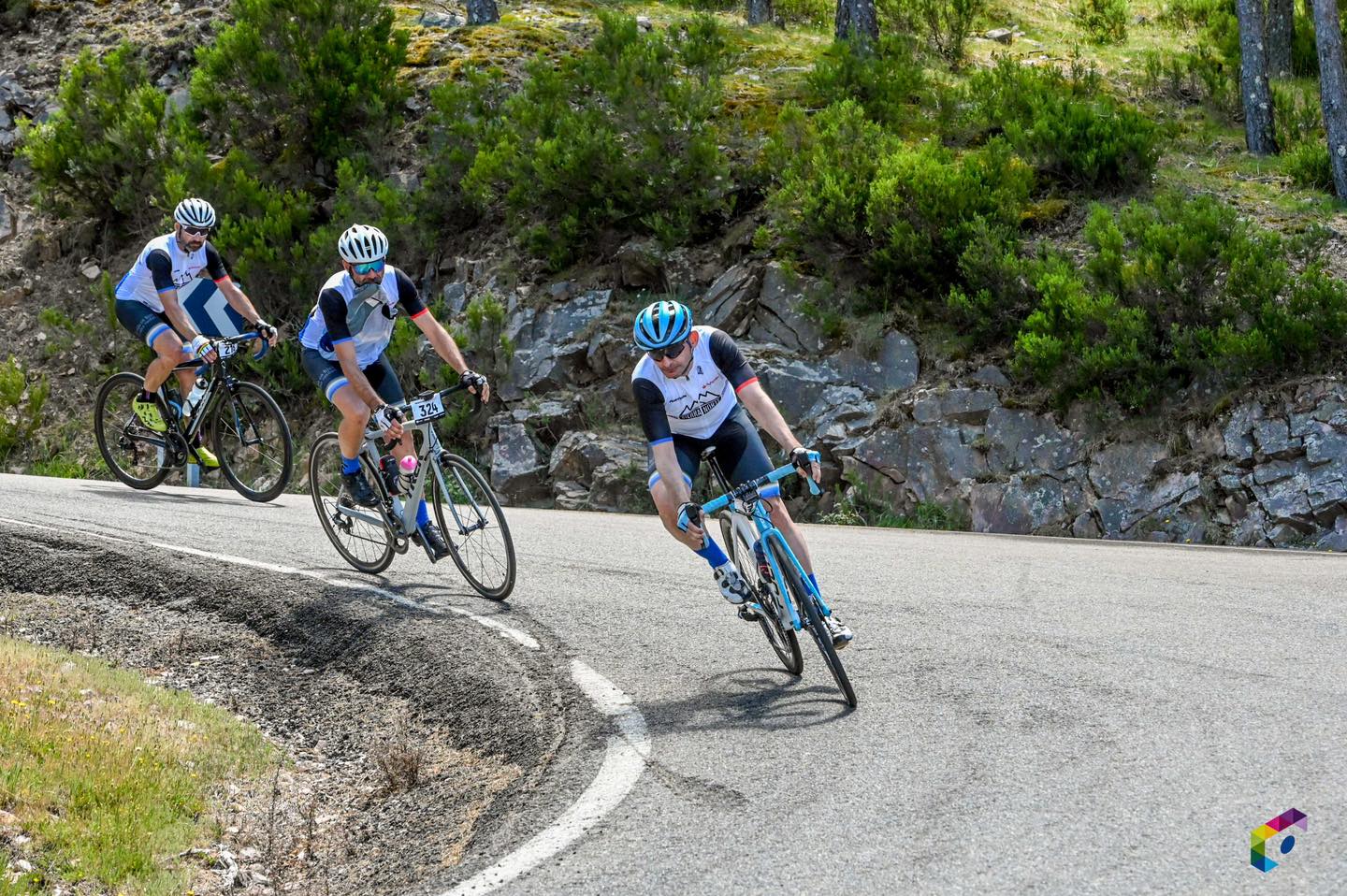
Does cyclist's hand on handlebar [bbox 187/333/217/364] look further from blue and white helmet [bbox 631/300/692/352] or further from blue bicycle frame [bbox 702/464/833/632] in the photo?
blue bicycle frame [bbox 702/464/833/632]

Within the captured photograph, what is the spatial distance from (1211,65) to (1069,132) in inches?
224

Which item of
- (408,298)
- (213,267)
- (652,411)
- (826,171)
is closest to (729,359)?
(652,411)

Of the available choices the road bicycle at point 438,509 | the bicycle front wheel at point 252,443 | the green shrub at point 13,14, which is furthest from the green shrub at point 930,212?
the green shrub at point 13,14

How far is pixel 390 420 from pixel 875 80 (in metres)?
12.2

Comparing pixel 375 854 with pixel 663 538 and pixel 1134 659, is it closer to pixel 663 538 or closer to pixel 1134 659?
pixel 1134 659

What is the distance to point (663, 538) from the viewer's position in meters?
10.6

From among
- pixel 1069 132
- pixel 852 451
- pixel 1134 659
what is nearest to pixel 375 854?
pixel 1134 659

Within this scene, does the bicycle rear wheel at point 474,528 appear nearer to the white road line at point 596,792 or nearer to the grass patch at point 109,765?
the white road line at point 596,792

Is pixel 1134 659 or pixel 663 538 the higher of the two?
pixel 1134 659

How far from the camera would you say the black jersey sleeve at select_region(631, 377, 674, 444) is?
6410mm

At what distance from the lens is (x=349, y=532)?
909 centimetres

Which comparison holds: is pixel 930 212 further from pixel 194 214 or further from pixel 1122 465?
pixel 194 214

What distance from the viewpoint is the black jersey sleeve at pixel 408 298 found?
333 inches

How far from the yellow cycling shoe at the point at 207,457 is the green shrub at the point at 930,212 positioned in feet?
24.9
